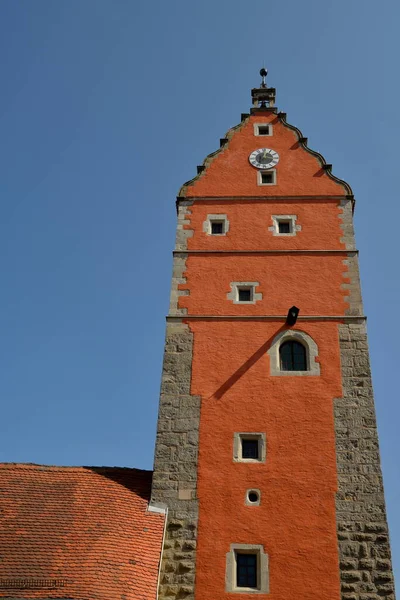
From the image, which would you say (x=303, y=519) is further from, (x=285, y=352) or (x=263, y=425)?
(x=285, y=352)

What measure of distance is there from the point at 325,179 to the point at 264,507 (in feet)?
27.1

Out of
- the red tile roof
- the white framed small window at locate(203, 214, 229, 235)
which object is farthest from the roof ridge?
the white framed small window at locate(203, 214, 229, 235)

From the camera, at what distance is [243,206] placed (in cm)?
1552

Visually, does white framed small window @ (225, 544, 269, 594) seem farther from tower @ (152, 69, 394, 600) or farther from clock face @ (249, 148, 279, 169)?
clock face @ (249, 148, 279, 169)

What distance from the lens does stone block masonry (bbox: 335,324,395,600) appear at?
10477mm

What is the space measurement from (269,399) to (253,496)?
1.89 m

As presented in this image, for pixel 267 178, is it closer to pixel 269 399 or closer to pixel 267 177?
pixel 267 177

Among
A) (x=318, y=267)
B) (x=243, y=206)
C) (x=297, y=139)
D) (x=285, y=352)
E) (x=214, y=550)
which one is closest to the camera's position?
(x=214, y=550)

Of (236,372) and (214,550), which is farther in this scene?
(236,372)

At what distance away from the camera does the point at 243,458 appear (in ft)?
A: 39.0

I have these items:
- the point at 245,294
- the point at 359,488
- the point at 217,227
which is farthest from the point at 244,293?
the point at 359,488

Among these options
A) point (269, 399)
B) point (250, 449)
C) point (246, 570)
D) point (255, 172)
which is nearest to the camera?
point (246, 570)

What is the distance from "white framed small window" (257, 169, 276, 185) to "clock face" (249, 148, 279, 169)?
18 centimetres

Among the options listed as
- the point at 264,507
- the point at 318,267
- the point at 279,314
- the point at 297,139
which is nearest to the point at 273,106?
the point at 297,139
